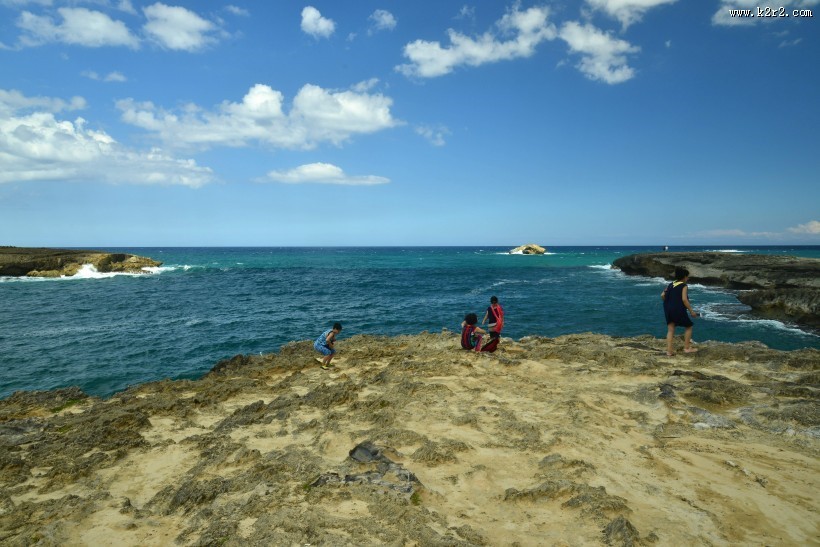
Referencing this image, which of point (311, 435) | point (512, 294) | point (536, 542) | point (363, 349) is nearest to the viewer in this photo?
point (536, 542)

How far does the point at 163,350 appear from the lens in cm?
1823

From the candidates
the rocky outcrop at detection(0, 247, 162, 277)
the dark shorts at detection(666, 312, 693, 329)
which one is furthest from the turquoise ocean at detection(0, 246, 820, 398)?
the rocky outcrop at detection(0, 247, 162, 277)

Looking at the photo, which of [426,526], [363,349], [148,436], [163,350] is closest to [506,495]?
[426,526]

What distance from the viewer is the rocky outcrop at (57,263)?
182ft

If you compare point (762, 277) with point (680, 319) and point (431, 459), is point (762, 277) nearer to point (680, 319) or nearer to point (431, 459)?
point (680, 319)

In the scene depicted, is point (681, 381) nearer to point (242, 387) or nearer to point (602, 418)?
point (602, 418)

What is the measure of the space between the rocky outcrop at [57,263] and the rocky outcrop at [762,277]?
72.0 metres

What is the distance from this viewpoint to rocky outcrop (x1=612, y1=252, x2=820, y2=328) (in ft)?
76.9

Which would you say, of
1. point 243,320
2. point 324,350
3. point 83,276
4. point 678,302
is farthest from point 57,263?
point 678,302

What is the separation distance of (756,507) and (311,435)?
21.4ft

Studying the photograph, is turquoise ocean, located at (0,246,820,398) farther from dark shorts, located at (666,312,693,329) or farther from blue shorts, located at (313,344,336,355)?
dark shorts, located at (666,312,693,329)

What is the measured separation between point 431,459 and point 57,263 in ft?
233

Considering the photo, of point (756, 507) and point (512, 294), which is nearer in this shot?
point (756, 507)

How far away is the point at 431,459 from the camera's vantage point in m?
6.29
